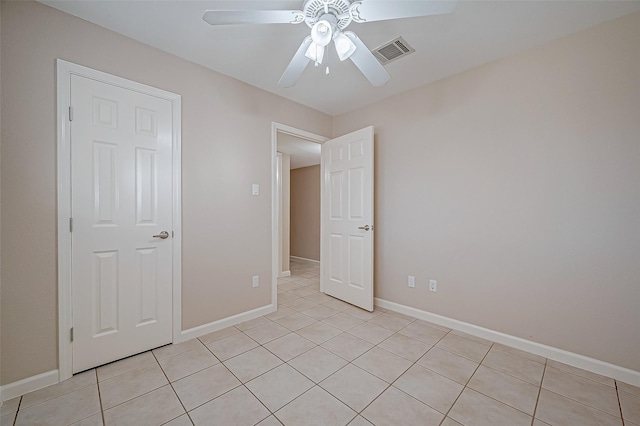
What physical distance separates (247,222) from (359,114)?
200 cm

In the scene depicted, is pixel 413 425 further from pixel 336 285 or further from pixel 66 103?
pixel 66 103

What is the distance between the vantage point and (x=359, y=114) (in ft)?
11.1

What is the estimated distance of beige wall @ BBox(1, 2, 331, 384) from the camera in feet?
5.23

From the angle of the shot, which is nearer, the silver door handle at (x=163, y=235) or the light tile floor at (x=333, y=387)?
the light tile floor at (x=333, y=387)

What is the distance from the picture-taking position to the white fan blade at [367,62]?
1.51 meters

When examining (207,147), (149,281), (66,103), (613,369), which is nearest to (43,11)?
(66,103)

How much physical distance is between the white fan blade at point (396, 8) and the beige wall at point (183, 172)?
167cm

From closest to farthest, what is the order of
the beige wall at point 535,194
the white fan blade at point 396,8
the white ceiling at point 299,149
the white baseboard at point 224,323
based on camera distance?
the white fan blade at point 396,8
the beige wall at point 535,194
the white baseboard at point 224,323
the white ceiling at point 299,149

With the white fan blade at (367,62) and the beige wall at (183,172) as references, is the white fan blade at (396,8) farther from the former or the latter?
the beige wall at (183,172)

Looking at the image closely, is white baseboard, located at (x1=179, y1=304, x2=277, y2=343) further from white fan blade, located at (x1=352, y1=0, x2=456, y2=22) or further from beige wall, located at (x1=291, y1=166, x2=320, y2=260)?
beige wall, located at (x1=291, y1=166, x2=320, y2=260)

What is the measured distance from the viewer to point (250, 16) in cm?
135

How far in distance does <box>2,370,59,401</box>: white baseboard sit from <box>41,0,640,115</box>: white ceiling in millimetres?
2424

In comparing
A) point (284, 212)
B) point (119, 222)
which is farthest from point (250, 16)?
point (284, 212)

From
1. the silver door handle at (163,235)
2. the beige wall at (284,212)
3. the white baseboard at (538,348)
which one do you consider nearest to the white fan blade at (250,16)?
the silver door handle at (163,235)
